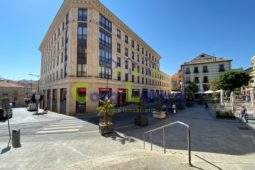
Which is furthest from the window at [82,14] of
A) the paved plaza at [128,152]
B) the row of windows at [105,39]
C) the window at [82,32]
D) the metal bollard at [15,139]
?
the metal bollard at [15,139]

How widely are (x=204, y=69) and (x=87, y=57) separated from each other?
122ft

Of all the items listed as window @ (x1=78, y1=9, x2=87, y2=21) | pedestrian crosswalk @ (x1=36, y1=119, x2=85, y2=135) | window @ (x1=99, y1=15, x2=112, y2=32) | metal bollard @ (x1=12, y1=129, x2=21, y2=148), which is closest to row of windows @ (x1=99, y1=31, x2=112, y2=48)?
window @ (x1=99, y1=15, x2=112, y2=32)

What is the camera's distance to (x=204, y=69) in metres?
43.8

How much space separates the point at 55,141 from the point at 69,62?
1542 cm

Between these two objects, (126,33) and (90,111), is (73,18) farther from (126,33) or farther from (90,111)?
(90,111)

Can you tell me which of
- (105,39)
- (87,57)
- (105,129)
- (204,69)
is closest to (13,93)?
(87,57)

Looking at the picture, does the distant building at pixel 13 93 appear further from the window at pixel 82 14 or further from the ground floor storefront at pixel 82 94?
the window at pixel 82 14

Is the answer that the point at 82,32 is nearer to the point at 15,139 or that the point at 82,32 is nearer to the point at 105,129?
the point at 105,129

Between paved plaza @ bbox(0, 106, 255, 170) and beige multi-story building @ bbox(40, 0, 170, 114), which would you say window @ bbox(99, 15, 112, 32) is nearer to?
beige multi-story building @ bbox(40, 0, 170, 114)

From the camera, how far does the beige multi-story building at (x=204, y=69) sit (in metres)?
41.7

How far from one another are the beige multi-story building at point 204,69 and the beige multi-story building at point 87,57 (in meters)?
23.9

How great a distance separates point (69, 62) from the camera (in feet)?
73.2

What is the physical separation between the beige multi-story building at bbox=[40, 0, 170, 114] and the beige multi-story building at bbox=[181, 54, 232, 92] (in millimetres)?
23900

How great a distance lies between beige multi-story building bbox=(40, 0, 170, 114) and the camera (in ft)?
73.1
